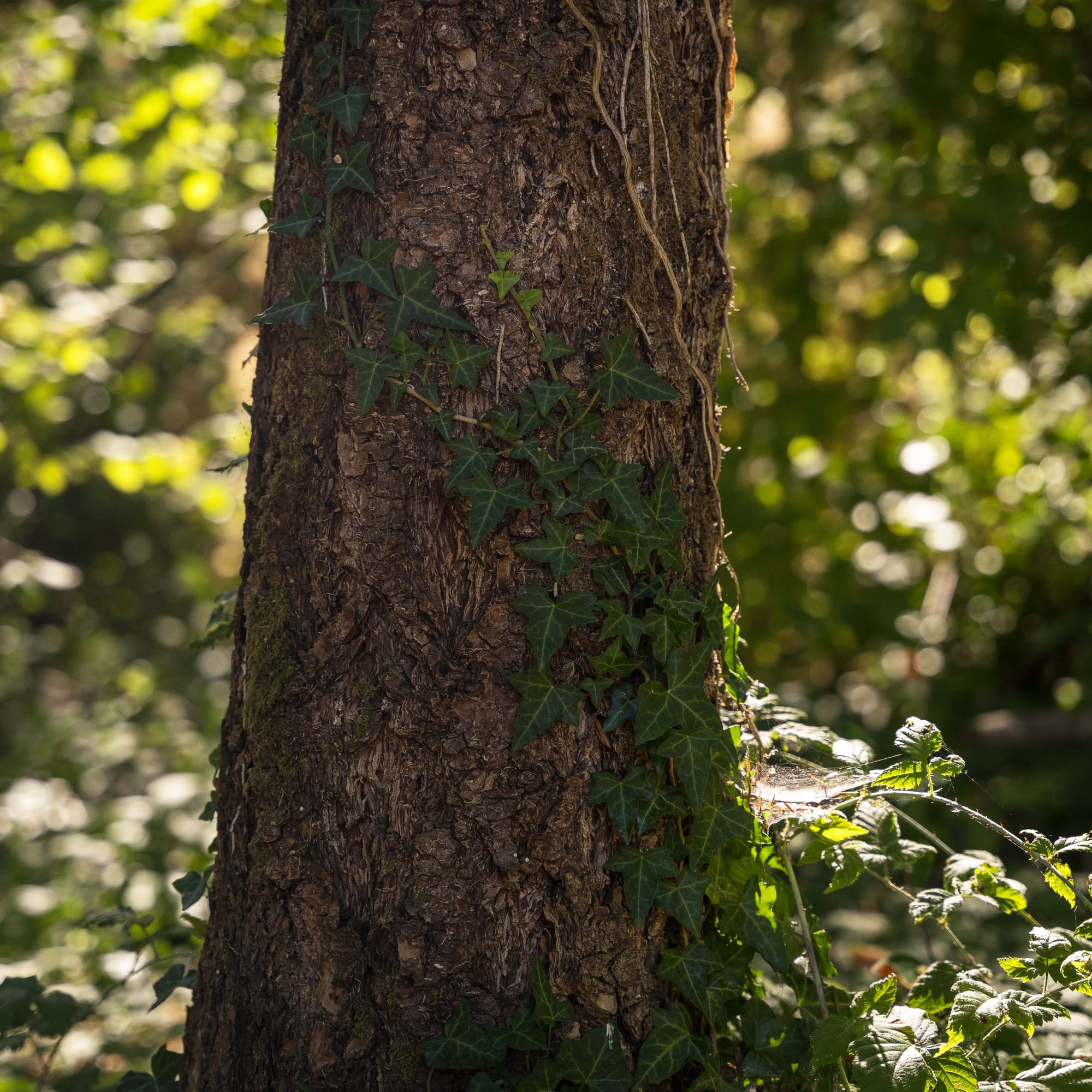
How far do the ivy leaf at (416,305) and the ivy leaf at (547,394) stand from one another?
13cm

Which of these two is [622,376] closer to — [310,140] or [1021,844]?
[310,140]

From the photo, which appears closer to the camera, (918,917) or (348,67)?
(348,67)

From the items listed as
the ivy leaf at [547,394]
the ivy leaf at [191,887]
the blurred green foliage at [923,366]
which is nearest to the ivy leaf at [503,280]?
the ivy leaf at [547,394]

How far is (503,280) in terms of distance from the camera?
3.93 feet

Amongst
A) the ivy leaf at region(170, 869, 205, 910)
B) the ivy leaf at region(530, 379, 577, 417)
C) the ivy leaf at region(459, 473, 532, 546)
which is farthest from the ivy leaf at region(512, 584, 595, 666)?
the ivy leaf at region(170, 869, 205, 910)

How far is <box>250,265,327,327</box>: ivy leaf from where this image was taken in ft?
4.09

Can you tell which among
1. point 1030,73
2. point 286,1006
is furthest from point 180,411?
point 286,1006

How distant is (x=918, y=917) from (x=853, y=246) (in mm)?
3716

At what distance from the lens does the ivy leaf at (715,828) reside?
1.26 m

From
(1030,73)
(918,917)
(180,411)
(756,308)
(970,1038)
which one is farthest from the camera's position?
(180,411)

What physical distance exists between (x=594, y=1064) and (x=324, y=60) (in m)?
1.45

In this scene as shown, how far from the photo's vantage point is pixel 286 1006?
49.8 inches

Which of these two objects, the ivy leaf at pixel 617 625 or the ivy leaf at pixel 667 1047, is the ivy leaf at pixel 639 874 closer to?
the ivy leaf at pixel 667 1047

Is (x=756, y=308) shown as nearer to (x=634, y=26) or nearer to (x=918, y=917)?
(x=634, y=26)
